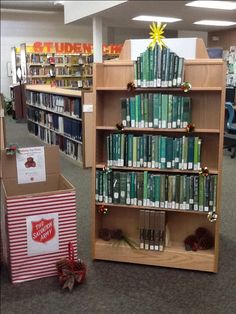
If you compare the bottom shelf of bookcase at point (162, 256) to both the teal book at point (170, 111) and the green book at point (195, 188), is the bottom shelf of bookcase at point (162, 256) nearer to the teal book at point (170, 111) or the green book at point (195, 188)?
the green book at point (195, 188)

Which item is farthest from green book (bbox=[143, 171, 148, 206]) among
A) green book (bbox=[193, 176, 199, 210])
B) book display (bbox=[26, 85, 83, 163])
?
book display (bbox=[26, 85, 83, 163])

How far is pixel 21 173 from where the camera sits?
283 cm

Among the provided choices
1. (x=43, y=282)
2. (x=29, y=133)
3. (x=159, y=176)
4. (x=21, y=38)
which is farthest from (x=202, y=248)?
(x=21, y=38)

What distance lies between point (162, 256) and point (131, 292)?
0.42m

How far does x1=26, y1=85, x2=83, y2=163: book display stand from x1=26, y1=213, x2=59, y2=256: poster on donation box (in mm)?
3016

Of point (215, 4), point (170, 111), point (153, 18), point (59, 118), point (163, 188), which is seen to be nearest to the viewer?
point (170, 111)

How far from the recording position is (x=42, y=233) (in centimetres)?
251

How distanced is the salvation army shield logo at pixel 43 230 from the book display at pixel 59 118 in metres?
3.02

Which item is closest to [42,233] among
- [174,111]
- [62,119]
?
[174,111]

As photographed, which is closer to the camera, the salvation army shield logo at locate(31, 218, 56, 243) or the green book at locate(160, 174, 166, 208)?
the salvation army shield logo at locate(31, 218, 56, 243)

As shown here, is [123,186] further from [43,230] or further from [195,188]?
[43,230]

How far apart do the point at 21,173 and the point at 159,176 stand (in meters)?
1.05

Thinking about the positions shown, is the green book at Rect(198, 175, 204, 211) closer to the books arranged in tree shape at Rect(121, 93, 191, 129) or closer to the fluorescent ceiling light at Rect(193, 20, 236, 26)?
the books arranged in tree shape at Rect(121, 93, 191, 129)

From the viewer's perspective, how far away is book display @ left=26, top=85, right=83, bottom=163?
221 inches
